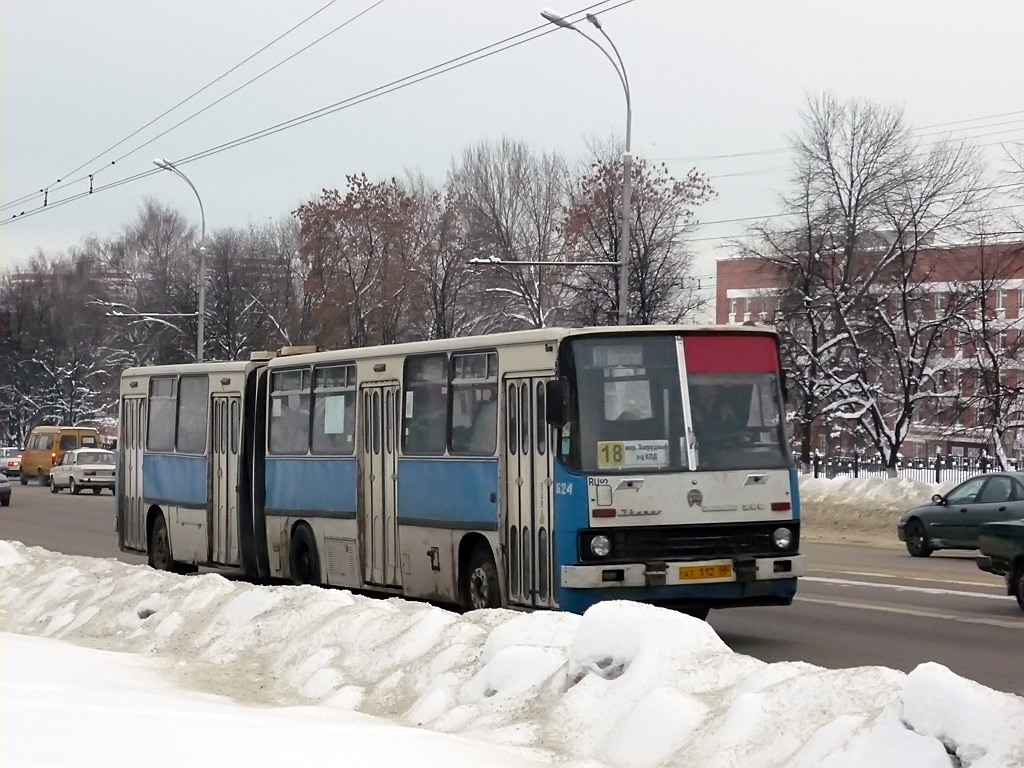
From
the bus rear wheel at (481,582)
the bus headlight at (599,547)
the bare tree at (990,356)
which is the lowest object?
the bus rear wheel at (481,582)

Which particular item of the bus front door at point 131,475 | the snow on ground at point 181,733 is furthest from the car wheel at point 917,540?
the snow on ground at point 181,733

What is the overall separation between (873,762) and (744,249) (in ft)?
154

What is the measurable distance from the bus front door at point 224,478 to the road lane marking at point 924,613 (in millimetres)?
7024

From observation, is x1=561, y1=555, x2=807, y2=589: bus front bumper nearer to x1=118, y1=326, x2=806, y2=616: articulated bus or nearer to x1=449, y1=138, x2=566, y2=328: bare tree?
x1=118, y1=326, x2=806, y2=616: articulated bus

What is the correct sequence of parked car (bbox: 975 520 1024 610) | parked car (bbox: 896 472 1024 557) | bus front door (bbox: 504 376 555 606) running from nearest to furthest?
1. bus front door (bbox: 504 376 555 606)
2. parked car (bbox: 975 520 1024 610)
3. parked car (bbox: 896 472 1024 557)

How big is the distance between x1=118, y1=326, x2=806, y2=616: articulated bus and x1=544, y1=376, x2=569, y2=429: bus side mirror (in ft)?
0.06

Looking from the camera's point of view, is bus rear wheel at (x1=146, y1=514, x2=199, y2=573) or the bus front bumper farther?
bus rear wheel at (x1=146, y1=514, x2=199, y2=573)

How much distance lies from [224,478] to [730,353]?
8.63m

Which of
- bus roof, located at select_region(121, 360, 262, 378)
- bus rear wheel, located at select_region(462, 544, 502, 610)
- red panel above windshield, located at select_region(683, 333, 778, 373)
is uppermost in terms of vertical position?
bus roof, located at select_region(121, 360, 262, 378)

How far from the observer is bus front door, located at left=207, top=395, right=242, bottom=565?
20266 mm

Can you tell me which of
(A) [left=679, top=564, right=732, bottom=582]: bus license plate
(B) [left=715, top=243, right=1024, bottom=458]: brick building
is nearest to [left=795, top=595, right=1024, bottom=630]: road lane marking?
(A) [left=679, top=564, right=732, bottom=582]: bus license plate

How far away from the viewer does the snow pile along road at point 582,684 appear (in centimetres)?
664

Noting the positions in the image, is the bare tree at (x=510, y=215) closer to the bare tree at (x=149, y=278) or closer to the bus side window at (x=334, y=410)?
the bare tree at (x=149, y=278)

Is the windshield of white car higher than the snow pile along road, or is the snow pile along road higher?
the windshield of white car
